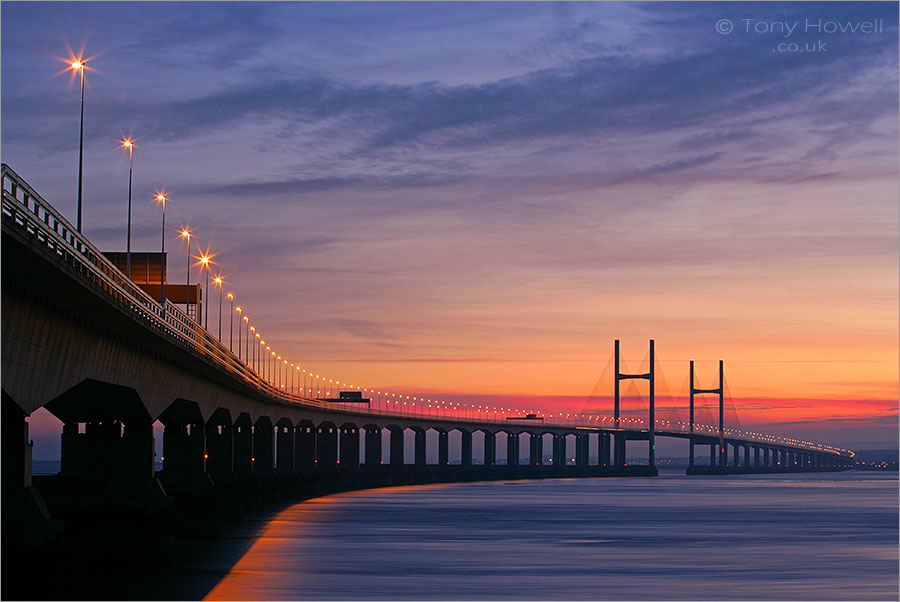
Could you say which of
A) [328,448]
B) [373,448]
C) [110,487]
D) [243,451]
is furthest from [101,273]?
[373,448]

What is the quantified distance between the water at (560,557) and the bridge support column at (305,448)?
4539cm

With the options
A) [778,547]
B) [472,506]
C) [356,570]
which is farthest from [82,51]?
[472,506]

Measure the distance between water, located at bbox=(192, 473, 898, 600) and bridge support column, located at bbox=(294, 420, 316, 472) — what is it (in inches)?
1787

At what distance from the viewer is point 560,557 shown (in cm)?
5791

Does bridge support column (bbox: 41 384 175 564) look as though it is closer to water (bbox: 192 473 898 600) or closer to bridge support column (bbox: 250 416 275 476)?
water (bbox: 192 473 898 600)

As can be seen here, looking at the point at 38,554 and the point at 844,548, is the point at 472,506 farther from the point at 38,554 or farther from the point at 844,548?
the point at 38,554

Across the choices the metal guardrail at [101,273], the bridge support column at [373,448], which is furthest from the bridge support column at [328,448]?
the metal guardrail at [101,273]

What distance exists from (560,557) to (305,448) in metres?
96.4

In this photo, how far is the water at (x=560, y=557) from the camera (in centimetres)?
4431

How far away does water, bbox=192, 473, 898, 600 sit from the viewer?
44.3m

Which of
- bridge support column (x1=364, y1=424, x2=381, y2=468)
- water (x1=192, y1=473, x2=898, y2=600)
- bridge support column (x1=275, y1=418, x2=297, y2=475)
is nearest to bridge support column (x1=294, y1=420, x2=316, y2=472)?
bridge support column (x1=275, y1=418, x2=297, y2=475)

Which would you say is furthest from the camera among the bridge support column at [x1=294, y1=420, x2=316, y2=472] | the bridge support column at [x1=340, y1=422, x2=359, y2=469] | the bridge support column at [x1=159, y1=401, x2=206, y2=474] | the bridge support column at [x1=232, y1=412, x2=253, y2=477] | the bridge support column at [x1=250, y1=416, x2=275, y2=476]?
the bridge support column at [x1=340, y1=422, x2=359, y2=469]

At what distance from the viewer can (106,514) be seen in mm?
52781

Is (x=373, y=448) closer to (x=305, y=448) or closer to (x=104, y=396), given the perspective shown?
(x=305, y=448)
